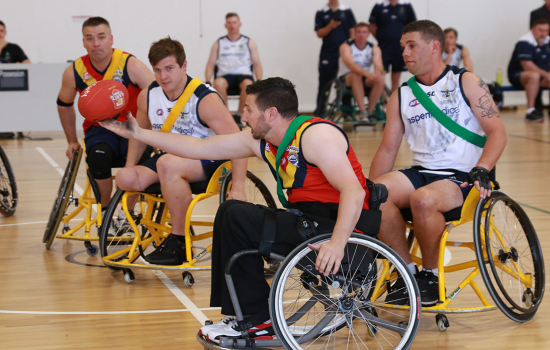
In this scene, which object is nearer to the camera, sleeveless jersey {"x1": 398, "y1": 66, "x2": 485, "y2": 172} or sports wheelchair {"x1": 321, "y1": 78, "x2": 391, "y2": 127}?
sleeveless jersey {"x1": 398, "y1": 66, "x2": 485, "y2": 172}

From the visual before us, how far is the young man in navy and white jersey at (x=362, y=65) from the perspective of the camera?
29.8 ft

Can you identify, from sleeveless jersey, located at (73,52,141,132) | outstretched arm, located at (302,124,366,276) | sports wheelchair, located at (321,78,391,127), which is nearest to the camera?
outstretched arm, located at (302,124,366,276)

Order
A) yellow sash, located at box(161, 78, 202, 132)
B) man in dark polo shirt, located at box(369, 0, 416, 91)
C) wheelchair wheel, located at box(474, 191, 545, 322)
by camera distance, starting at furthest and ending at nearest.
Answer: man in dark polo shirt, located at box(369, 0, 416, 91) < yellow sash, located at box(161, 78, 202, 132) < wheelchair wheel, located at box(474, 191, 545, 322)

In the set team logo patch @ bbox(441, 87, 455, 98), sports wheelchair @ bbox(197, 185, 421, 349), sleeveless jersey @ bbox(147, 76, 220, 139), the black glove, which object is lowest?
sports wheelchair @ bbox(197, 185, 421, 349)

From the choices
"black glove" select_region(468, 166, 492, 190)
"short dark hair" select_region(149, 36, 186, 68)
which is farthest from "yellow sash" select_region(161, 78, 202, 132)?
"black glove" select_region(468, 166, 492, 190)

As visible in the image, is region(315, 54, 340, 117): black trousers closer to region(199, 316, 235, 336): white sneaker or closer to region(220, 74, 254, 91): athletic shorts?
region(220, 74, 254, 91): athletic shorts

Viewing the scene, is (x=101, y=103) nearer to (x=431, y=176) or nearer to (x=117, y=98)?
(x=117, y=98)

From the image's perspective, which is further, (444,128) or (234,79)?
(234,79)

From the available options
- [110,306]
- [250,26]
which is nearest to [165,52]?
[110,306]

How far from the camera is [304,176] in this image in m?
2.38

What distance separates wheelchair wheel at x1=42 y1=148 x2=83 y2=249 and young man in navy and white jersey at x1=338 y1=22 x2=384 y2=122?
18.6ft

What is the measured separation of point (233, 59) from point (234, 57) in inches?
1.2

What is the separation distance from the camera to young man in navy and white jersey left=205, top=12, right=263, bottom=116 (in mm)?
9227

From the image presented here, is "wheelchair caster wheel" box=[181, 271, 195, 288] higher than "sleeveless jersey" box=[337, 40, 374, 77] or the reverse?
the reverse
